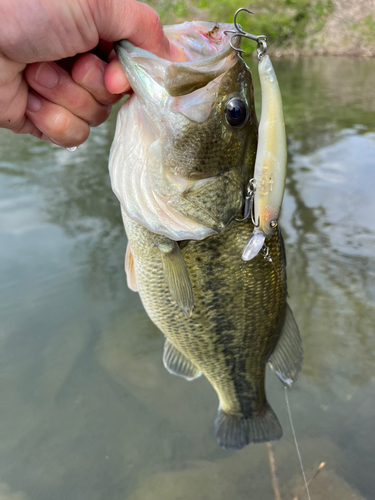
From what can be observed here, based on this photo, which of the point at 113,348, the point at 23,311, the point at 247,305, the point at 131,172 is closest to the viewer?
the point at 131,172

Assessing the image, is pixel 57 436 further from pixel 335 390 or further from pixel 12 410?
pixel 335 390

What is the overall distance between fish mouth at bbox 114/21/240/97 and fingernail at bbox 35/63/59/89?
243 mm

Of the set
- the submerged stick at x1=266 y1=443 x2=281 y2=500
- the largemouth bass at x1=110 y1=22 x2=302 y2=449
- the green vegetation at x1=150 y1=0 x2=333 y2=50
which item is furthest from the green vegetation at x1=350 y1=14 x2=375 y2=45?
the largemouth bass at x1=110 y1=22 x2=302 y2=449

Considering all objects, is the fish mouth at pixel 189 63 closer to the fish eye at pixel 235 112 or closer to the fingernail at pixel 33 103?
the fish eye at pixel 235 112

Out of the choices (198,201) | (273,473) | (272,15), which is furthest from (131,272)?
(272,15)

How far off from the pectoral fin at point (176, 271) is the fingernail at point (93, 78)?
586 mm

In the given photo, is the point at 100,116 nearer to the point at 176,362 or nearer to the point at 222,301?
the point at 222,301

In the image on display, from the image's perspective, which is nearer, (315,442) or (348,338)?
(315,442)

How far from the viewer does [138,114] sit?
121 centimetres

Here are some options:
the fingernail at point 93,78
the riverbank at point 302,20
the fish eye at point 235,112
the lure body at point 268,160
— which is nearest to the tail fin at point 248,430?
the lure body at point 268,160

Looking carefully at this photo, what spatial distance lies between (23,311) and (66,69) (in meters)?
2.70

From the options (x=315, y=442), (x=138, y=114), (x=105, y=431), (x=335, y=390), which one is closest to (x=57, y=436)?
(x=105, y=431)

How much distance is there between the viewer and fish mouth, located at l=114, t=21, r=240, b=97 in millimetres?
1076

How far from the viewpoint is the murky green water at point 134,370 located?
7.86 ft
